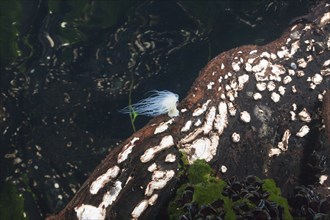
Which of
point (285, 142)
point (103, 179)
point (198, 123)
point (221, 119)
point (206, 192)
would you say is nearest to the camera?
point (206, 192)

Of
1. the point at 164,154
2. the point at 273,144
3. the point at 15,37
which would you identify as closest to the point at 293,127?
the point at 273,144

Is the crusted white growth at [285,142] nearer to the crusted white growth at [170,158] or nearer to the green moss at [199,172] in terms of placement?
the green moss at [199,172]

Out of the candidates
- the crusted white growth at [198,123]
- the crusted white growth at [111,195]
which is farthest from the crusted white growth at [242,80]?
the crusted white growth at [111,195]

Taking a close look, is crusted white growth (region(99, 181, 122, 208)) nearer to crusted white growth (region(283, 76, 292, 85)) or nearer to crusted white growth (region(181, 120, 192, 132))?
crusted white growth (region(181, 120, 192, 132))

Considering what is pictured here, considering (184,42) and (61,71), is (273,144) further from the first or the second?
(61,71)

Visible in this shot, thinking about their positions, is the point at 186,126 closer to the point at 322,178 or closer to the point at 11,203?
the point at 322,178

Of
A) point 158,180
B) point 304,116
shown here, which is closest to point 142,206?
point 158,180

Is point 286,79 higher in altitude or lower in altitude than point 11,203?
higher
